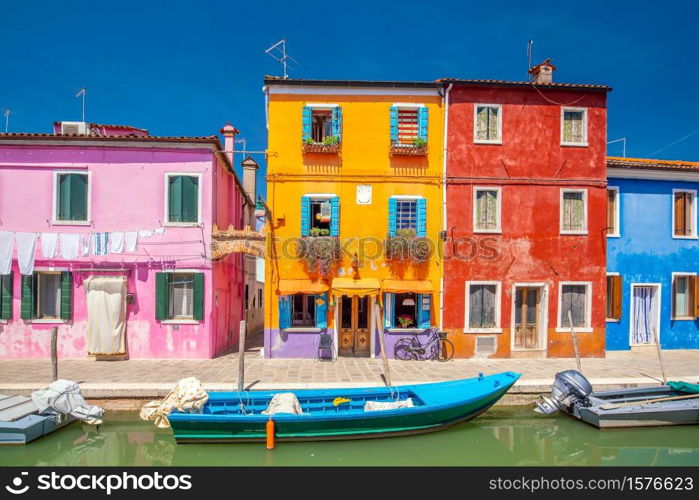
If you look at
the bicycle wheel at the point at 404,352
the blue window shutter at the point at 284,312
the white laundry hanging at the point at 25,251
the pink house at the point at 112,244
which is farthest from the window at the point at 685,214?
the white laundry hanging at the point at 25,251

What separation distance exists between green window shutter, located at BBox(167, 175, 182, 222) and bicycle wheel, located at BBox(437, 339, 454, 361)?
9.44m

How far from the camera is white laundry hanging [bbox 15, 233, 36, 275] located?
44.8 ft

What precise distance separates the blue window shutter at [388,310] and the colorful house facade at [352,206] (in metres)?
0.03

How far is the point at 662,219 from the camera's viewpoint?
56.4 ft

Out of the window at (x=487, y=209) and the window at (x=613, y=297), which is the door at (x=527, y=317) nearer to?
the window at (x=487, y=209)

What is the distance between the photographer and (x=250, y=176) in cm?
2358

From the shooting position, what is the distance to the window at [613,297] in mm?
16562

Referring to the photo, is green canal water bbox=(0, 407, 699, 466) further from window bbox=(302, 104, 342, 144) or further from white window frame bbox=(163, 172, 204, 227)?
window bbox=(302, 104, 342, 144)

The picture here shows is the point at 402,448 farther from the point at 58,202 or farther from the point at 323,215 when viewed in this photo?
the point at 58,202

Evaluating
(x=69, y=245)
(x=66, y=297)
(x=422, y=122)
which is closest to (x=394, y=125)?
(x=422, y=122)

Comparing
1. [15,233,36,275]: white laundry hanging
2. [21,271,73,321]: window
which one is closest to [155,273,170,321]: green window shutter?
[21,271,73,321]: window

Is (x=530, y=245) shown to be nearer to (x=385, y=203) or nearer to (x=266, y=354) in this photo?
(x=385, y=203)
